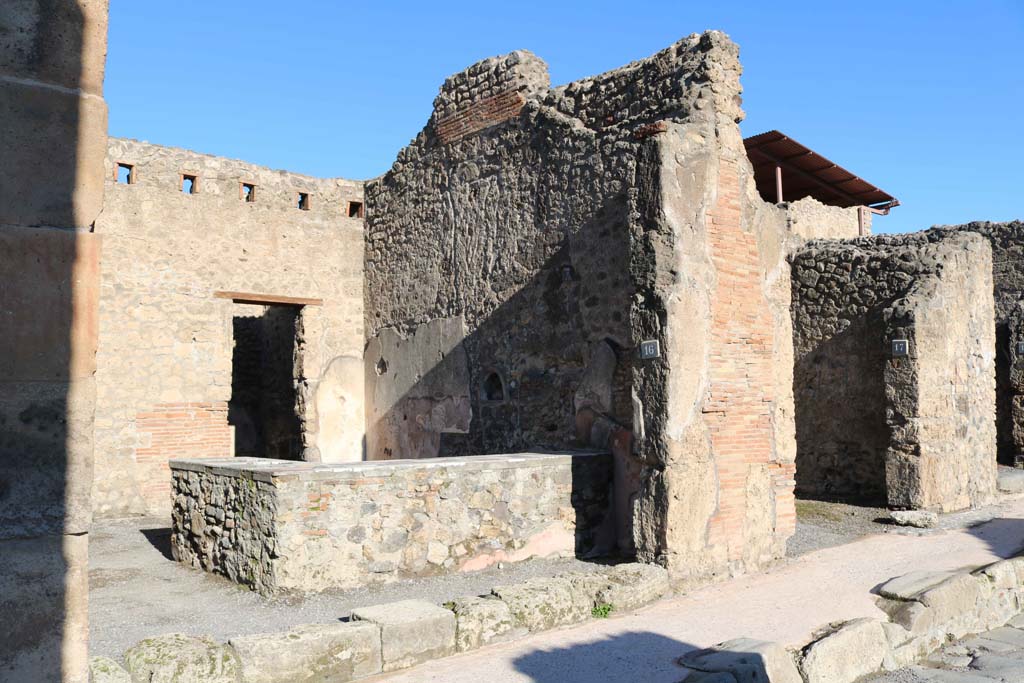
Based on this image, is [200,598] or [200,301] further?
[200,301]

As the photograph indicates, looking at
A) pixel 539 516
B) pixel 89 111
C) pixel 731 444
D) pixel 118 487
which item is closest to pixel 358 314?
pixel 118 487

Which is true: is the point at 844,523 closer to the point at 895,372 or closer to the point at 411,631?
the point at 895,372

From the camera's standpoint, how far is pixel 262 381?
Result: 12914mm

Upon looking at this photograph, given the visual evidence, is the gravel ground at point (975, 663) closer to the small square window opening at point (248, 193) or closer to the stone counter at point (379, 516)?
the stone counter at point (379, 516)

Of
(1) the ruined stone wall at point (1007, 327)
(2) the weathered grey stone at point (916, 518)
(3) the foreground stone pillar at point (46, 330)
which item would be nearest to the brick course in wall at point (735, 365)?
(2) the weathered grey stone at point (916, 518)

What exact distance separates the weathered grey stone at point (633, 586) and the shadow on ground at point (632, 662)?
57 cm

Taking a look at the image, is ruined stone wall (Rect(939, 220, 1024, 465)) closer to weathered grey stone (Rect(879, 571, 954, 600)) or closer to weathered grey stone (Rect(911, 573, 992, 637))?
weathered grey stone (Rect(879, 571, 954, 600))

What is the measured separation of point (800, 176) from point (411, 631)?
16.2 m

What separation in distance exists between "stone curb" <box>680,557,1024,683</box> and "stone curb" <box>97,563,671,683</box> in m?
0.97

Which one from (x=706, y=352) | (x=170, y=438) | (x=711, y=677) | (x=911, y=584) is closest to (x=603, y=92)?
(x=706, y=352)

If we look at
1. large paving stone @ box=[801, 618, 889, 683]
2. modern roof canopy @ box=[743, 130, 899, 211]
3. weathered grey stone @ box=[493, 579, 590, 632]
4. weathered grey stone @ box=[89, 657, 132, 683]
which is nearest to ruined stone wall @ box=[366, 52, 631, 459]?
weathered grey stone @ box=[493, 579, 590, 632]

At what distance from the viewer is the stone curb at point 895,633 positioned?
402 cm

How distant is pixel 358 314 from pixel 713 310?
5633 millimetres

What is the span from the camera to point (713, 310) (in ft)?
20.7
